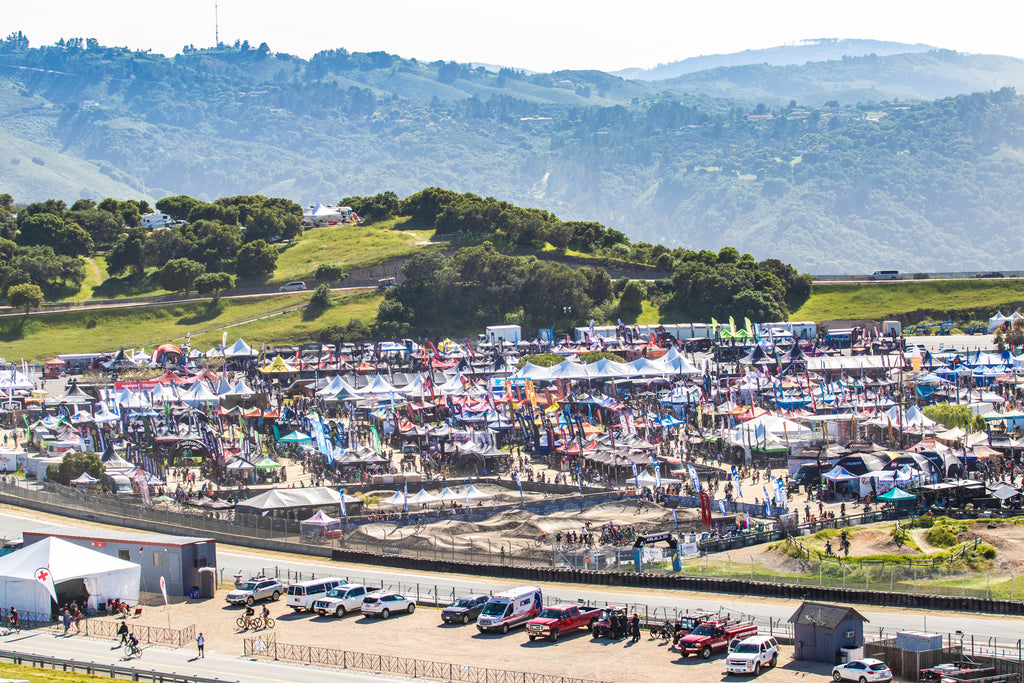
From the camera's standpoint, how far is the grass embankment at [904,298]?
4870 inches

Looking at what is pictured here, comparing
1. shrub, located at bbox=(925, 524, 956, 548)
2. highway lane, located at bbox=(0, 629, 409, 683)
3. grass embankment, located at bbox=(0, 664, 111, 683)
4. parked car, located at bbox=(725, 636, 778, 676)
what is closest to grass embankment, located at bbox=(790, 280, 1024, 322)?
shrub, located at bbox=(925, 524, 956, 548)

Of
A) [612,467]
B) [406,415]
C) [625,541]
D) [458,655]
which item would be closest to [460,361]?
[406,415]

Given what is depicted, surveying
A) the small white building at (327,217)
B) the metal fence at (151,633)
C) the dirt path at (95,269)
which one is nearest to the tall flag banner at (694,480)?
the metal fence at (151,633)

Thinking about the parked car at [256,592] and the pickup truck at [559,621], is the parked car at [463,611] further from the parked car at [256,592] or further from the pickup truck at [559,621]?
the parked car at [256,592]

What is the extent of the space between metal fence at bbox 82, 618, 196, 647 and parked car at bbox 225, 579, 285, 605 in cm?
237

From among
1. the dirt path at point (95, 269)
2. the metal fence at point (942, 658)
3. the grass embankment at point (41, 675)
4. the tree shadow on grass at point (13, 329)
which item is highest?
the dirt path at point (95, 269)

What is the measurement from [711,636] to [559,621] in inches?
162

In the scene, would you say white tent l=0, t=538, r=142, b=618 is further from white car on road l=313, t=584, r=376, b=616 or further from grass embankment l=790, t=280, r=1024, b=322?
grass embankment l=790, t=280, r=1024, b=322

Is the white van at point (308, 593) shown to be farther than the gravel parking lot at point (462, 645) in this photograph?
Yes

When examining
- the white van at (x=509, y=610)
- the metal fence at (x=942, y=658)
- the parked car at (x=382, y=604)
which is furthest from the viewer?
the parked car at (x=382, y=604)

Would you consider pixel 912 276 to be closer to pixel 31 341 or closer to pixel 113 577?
pixel 31 341

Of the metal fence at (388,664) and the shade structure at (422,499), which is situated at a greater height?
the shade structure at (422,499)

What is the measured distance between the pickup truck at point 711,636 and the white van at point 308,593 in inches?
445

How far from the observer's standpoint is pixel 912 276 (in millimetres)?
139375
